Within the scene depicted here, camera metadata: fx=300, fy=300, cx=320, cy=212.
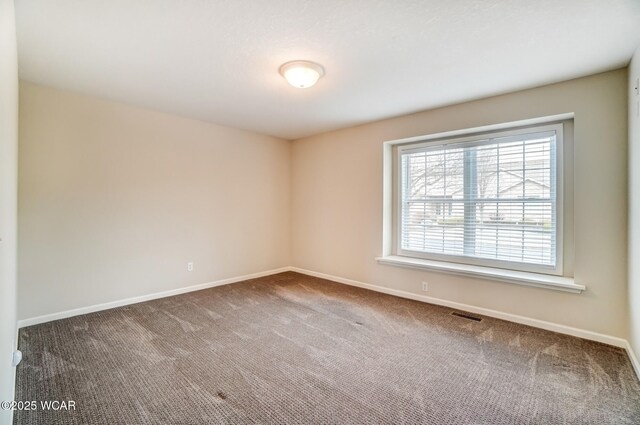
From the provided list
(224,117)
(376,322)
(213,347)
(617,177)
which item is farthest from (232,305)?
(617,177)

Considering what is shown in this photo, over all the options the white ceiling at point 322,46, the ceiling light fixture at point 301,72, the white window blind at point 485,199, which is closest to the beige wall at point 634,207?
the white ceiling at point 322,46

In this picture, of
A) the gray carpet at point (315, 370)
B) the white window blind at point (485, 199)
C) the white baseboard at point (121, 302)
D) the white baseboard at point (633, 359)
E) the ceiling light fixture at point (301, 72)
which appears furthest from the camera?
the white window blind at point (485, 199)

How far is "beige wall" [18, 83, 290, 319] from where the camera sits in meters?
3.14

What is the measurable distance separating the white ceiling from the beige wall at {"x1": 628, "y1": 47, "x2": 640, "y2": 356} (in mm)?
325

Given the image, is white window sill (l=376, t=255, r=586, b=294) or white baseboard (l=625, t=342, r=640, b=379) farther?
white window sill (l=376, t=255, r=586, b=294)

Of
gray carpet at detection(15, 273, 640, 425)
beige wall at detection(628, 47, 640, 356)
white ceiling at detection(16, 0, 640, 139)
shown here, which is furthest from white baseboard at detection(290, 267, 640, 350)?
white ceiling at detection(16, 0, 640, 139)

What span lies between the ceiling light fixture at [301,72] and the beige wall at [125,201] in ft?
7.38

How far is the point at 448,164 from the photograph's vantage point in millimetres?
3977

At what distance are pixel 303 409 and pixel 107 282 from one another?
3.03 m

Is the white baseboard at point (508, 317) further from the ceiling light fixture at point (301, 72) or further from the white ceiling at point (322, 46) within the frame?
the ceiling light fixture at point (301, 72)

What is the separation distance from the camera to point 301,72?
104 inches

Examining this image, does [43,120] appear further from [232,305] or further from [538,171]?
[538,171]

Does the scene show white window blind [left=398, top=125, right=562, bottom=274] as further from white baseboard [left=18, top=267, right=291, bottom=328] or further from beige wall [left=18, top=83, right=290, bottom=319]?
white baseboard [left=18, top=267, right=291, bottom=328]

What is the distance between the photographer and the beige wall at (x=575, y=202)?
272 centimetres
